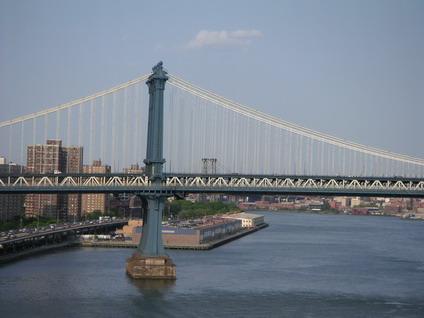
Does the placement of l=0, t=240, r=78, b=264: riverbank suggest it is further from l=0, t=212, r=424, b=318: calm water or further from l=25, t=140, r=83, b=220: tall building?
l=25, t=140, r=83, b=220: tall building

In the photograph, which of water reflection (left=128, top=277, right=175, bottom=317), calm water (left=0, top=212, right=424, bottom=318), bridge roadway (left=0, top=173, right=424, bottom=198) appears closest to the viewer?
water reflection (left=128, top=277, right=175, bottom=317)

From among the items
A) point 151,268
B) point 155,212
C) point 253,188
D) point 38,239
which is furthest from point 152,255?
point 38,239

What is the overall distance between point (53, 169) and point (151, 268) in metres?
27.6

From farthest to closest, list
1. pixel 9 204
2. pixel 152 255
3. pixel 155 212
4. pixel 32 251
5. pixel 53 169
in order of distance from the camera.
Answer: pixel 9 204
pixel 53 169
pixel 32 251
pixel 155 212
pixel 152 255

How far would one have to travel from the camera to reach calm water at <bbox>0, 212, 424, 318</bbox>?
17719 millimetres

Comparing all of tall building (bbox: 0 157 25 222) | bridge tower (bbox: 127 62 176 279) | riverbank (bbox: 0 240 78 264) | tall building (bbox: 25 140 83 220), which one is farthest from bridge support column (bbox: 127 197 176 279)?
tall building (bbox: 0 157 25 222)

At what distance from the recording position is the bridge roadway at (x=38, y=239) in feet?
97.0

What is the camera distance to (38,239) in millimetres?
34094

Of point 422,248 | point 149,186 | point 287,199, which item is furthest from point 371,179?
point 287,199

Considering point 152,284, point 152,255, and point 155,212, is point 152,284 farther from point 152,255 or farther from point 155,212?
point 155,212

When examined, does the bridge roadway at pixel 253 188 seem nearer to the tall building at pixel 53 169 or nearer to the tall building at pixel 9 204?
the tall building at pixel 53 169

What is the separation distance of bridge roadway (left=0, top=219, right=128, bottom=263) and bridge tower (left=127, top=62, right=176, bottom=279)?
6.92 meters

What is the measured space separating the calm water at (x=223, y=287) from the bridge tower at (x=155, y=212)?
25.5 inches

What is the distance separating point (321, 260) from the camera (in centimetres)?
2925
